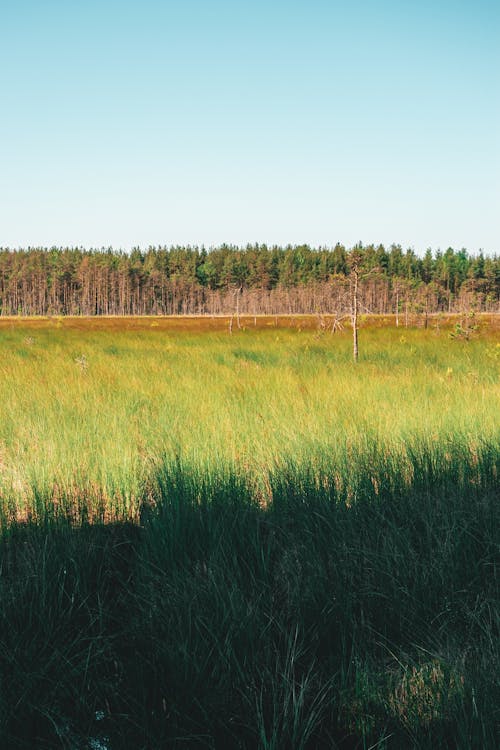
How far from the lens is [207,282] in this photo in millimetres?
136250

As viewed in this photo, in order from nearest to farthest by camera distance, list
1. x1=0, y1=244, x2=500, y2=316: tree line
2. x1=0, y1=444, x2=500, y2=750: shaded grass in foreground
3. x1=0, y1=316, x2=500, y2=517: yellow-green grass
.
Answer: x1=0, y1=444, x2=500, y2=750: shaded grass in foreground < x1=0, y1=316, x2=500, y2=517: yellow-green grass < x1=0, y1=244, x2=500, y2=316: tree line

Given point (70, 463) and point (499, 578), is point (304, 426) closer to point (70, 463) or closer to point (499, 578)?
point (70, 463)

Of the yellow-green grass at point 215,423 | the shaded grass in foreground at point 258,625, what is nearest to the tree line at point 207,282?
the yellow-green grass at point 215,423

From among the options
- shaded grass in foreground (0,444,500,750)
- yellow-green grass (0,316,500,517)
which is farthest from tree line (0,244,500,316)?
shaded grass in foreground (0,444,500,750)

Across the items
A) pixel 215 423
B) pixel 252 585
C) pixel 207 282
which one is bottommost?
pixel 252 585

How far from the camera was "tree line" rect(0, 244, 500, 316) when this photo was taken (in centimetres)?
11331

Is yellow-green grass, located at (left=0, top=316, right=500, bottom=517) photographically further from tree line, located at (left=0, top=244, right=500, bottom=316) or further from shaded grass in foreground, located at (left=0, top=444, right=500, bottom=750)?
tree line, located at (left=0, top=244, right=500, bottom=316)

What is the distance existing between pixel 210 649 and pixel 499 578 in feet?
4.51

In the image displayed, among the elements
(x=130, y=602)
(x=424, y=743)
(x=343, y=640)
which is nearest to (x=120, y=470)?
(x=130, y=602)

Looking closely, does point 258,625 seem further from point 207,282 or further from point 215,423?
point 207,282

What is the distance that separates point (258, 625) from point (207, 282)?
136919 millimetres

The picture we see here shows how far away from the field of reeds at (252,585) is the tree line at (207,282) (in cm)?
9982

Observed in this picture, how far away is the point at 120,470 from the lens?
152 inches

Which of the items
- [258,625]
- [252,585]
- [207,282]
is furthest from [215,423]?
[207,282]
